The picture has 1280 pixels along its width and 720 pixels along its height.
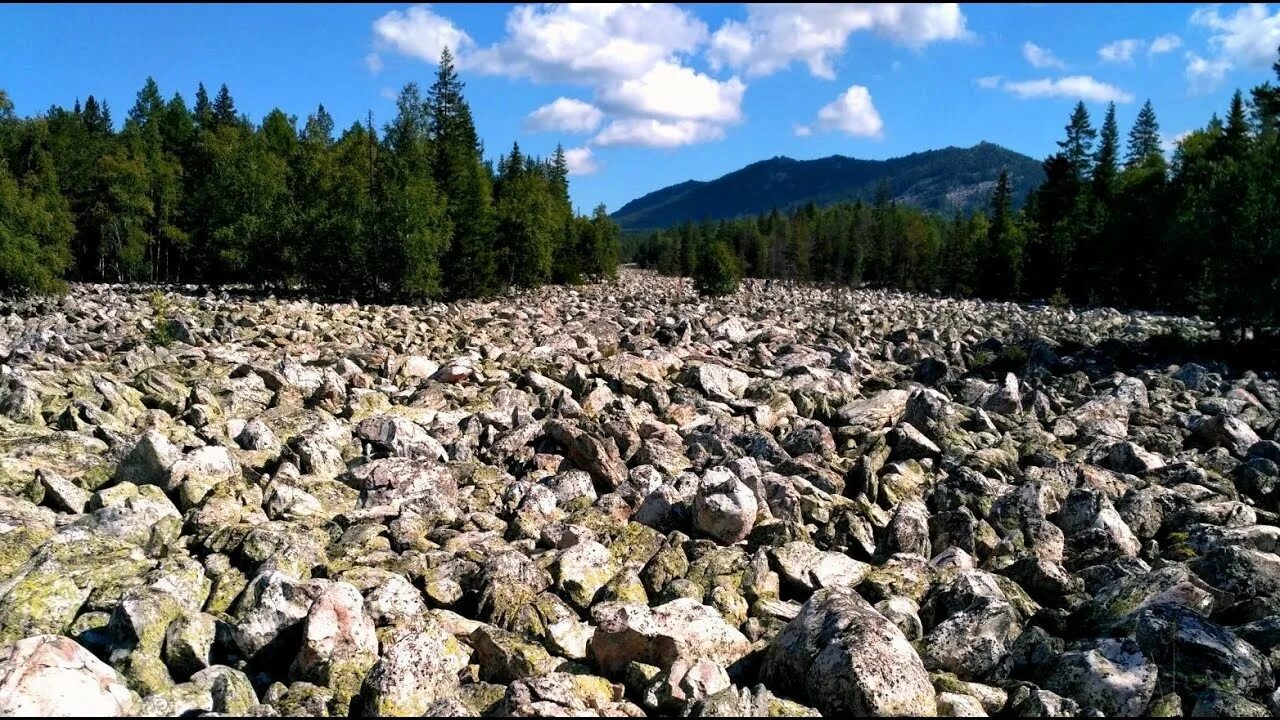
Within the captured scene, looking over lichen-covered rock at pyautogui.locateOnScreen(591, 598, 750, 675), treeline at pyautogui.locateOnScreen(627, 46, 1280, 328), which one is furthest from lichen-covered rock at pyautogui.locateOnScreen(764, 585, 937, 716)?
treeline at pyautogui.locateOnScreen(627, 46, 1280, 328)

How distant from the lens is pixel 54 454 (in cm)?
1002

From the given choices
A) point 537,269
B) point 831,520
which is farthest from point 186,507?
point 537,269

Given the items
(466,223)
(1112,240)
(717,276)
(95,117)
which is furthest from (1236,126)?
(95,117)

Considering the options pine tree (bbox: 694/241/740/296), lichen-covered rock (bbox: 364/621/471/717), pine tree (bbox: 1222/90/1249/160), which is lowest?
lichen-covered rock (bbox: 364/621/471/717)

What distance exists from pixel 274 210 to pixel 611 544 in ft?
147

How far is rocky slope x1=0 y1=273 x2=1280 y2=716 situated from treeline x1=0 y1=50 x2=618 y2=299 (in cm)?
2345

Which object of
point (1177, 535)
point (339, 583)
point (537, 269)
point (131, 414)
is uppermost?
point (537, 269)

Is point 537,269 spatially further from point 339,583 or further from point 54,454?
point 339,583

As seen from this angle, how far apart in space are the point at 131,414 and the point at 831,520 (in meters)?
10.4

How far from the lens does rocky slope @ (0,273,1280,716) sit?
5703 mm

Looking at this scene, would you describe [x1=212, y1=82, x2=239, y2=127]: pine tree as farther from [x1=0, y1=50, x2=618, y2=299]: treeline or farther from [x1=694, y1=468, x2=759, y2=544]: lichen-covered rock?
[x1=694, y1=468, x2=759, y2=544]: lichen-covered rock

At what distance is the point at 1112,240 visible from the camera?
6309 cm

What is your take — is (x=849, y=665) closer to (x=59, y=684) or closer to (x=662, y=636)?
(x=662, y=636)

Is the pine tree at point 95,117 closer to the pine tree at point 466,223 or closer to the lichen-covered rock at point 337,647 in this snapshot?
the pine tree at point 466,223
